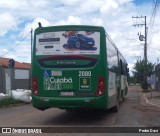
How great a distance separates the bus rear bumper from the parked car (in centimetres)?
193

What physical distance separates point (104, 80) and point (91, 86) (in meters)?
0.51

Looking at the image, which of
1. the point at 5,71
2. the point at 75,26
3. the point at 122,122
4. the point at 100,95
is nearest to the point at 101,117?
the point at 122,122

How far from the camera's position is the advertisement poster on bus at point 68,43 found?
14047 millimetres

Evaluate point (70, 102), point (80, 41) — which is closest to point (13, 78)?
point (80, 41)

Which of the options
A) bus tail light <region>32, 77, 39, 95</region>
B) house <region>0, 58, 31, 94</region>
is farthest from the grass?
bus tail light <region>32, 77, 39, 95</region>

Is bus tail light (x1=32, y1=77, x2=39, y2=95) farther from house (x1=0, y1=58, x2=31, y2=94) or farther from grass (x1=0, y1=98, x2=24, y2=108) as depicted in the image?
house (x1=0, y1=58, x2=31, y2=94)

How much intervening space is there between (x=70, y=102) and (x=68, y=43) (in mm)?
2158

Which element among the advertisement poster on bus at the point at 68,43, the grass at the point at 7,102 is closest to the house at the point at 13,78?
the grass at the point at 7,102

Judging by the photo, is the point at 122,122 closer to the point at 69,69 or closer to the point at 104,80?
the point at 104,80

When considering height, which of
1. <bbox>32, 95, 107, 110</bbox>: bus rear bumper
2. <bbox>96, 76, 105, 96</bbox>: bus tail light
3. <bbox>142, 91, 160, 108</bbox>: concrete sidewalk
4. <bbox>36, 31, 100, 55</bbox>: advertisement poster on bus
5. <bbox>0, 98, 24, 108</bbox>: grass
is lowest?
<bbox>142, 91, 160, 108</bbox>: concrete sidewalk

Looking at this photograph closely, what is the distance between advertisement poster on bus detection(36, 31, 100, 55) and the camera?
46.1 feet

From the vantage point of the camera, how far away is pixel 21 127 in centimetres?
1300

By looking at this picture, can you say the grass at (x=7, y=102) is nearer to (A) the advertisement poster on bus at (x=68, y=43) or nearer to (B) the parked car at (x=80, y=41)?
(A) the advertisement poster on bus at (x=68, y=43)

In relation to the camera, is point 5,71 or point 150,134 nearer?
point 150,134
